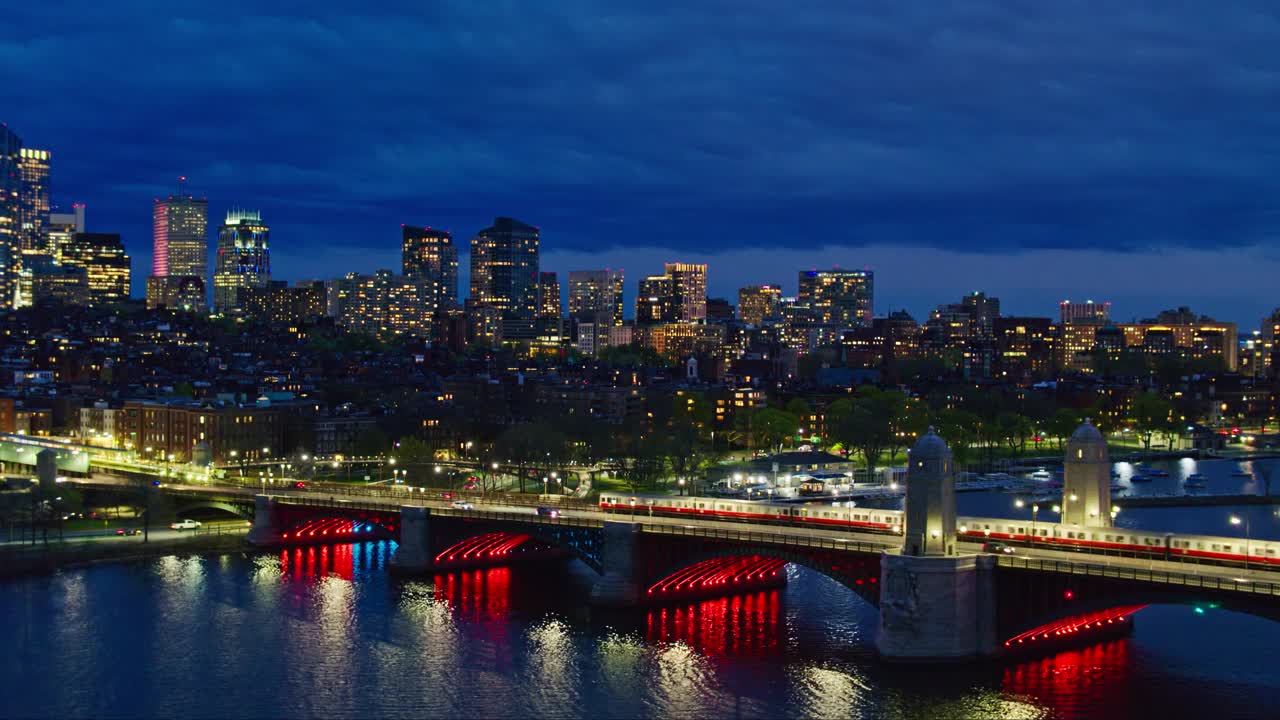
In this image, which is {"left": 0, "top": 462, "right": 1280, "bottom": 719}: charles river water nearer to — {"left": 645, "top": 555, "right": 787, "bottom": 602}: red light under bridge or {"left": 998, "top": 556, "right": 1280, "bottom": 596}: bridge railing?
{"left": 645, "top": 555, "right": 787, "bottom": 602}: red light under bridge

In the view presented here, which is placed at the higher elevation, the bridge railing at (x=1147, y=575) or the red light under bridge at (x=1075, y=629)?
the bridge railing at (x=1147, y=575)

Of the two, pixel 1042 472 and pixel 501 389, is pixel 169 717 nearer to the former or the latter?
pixel 1042 472

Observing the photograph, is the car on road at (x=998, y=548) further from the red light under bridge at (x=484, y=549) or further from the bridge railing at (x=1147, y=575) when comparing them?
the red light under bridge at (x=484, y=549)

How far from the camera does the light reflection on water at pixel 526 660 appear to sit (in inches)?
2078

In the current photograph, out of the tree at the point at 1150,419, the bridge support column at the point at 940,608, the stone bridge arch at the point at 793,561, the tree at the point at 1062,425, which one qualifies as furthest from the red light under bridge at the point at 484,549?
the tree at the point at 1150,419

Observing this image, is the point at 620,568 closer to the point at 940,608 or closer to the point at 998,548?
the point at 998,548

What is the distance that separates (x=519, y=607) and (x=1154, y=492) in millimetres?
72994

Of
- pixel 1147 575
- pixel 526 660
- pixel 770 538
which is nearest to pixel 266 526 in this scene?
pixel 526 660

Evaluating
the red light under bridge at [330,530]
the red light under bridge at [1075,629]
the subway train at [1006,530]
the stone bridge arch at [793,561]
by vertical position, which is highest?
the subway train at [1006,530]

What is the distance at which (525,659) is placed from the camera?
59.9m

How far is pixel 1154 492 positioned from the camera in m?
125

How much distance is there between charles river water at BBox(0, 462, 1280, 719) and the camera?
52.7m

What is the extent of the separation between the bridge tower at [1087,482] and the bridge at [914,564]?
2.4 inches

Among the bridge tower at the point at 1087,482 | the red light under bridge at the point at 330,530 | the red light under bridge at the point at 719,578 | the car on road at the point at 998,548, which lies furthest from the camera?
the red light under bridge at the point at 330,530
